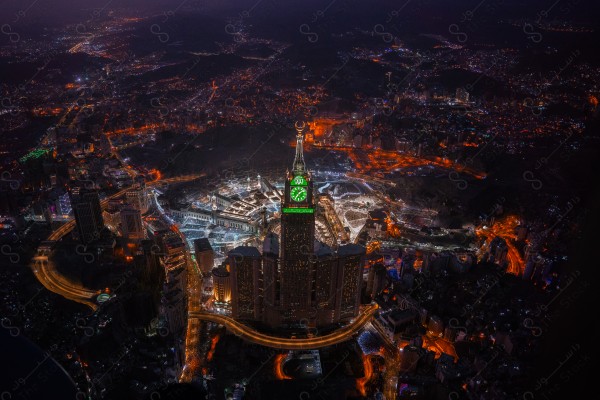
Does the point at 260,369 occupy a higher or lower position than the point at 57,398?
lower

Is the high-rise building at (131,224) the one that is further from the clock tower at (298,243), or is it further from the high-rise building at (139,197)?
the clock tower at (298,243)

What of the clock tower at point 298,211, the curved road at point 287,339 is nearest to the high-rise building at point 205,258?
the curved road at point 287,339

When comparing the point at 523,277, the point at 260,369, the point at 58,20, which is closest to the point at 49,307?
the point at 260,369

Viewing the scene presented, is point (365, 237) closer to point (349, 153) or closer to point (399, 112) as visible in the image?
point (349, 153)

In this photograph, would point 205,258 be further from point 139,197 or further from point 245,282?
point 139,197

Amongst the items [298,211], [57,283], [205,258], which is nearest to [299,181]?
[298,211]

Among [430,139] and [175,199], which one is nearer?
[175,199]
